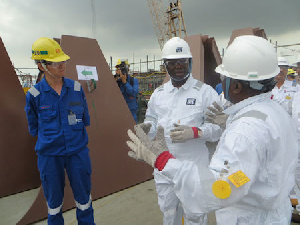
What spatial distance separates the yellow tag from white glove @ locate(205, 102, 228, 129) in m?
1.11

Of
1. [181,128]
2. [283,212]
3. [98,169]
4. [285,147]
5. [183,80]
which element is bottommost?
[98,169]

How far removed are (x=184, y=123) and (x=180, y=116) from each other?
0.25 ft

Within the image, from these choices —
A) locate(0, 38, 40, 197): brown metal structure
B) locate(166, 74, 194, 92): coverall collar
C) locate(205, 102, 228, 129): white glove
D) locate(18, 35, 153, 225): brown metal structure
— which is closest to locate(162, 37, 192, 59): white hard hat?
locate(166, 74, 194, 92): coverall collar

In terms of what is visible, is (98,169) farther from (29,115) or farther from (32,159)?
(29,115)

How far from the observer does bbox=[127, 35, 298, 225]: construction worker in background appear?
0.95m

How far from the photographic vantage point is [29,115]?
2.33m

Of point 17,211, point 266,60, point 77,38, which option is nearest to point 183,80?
point 266,60

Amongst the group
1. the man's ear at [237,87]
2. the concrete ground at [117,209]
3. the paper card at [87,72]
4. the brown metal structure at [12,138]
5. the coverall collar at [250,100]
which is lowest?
the concrete ground at [117,209]

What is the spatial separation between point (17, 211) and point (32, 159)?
83 centimetres

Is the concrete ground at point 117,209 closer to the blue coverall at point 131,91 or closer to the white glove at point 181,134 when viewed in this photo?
the white glove at point 181,134

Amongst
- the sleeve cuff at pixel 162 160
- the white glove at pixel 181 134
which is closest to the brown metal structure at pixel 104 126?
the white glove at pixel 181 134

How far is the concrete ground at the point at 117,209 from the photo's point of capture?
2.94 metres

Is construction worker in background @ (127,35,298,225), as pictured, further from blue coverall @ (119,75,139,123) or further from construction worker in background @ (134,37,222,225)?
blue coverall @ (119,75,139,123)

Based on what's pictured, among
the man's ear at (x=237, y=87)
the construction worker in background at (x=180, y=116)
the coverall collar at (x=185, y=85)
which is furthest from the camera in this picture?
the coverall collar at (x=185, y=85)
